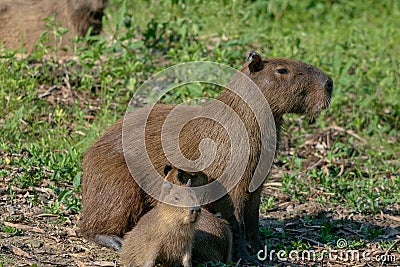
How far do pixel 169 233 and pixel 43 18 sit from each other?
5347 mm

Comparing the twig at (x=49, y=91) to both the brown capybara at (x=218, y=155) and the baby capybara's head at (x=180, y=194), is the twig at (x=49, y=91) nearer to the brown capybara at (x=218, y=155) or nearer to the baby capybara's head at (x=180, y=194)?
the brown capybara at (x=218, y=155)

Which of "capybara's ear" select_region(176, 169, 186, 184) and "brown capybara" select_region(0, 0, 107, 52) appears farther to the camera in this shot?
"brown capybara" select_region(0, 0, 107, 52)

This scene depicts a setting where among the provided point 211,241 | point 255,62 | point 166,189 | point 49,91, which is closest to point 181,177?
point 166,189

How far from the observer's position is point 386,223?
6270mm

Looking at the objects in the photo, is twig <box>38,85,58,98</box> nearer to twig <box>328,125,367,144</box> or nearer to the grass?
the grass

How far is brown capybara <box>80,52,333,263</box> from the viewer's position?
17.4 ft

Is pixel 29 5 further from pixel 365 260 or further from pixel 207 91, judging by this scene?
pixel 365 260

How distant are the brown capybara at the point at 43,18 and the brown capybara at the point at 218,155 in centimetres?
397

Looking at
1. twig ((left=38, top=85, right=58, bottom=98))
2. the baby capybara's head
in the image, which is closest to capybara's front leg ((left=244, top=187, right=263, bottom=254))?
the baby capybara's head

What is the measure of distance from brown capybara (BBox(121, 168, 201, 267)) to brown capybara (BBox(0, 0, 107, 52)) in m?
4.89

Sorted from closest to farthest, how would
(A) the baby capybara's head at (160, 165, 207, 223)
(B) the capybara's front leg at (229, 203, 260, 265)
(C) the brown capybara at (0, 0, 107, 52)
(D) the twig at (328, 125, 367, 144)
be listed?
1. (A) the baby capybara's head at (160, 165, 207, 223)
2. (B) the capybara's front leg at (229, 203, 260, 265)
3. (D) the twig at (328, 125, 367, 144)
4. (C) the brown capybara at (0, 0, 107, 52)

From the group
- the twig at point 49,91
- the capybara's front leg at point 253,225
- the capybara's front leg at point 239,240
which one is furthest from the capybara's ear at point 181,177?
the twig at point 49,91

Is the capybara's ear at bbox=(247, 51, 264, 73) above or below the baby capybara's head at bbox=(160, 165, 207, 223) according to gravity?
above

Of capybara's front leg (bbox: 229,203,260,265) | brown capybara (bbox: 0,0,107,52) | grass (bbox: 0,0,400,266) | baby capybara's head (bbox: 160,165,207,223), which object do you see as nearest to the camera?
baby capybara's head (bbox: 160,165,207,223)
